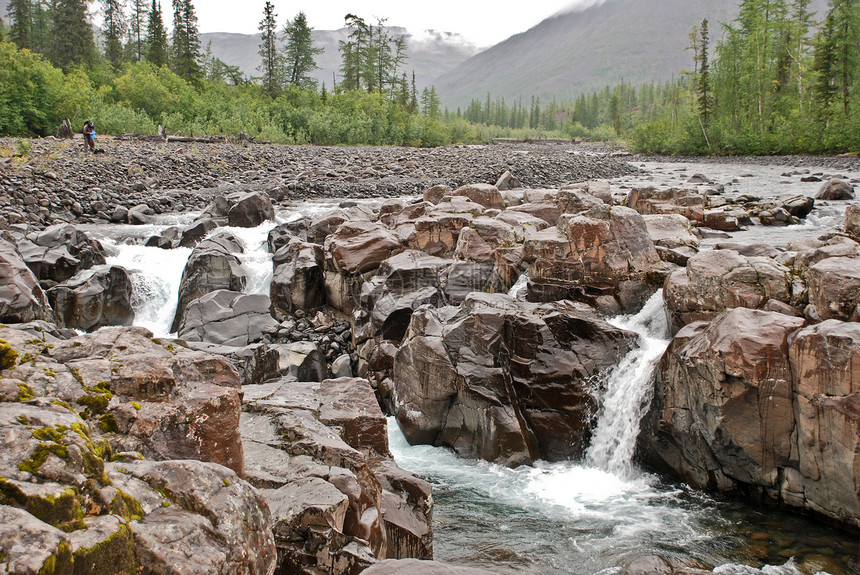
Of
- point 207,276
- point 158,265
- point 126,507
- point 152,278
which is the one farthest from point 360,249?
point 126,507

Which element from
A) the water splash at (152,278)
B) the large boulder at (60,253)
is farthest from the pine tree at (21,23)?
the large boulder at (60,253)

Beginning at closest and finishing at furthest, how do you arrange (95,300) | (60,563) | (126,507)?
(60,563)
(126,507)
(95,300)

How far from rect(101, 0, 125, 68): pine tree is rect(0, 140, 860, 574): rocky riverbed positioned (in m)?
Answer: 43.8

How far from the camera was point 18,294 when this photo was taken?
1144 cm

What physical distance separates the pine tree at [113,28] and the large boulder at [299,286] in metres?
56.3

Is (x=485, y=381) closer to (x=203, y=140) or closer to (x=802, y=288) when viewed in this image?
(x=802, y=288)

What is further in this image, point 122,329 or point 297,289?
point 297,289

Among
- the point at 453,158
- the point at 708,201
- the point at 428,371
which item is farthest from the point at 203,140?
the point at 428,371

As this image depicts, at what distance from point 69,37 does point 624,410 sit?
59441 mm

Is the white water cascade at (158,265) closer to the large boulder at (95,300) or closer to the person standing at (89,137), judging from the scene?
the large boulder at (95,300)

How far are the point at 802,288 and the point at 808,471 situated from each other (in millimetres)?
3117

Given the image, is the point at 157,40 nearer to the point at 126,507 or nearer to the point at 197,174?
the point at 197,174

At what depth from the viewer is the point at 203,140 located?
125ft

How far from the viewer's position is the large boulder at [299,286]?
16172 millimetres
